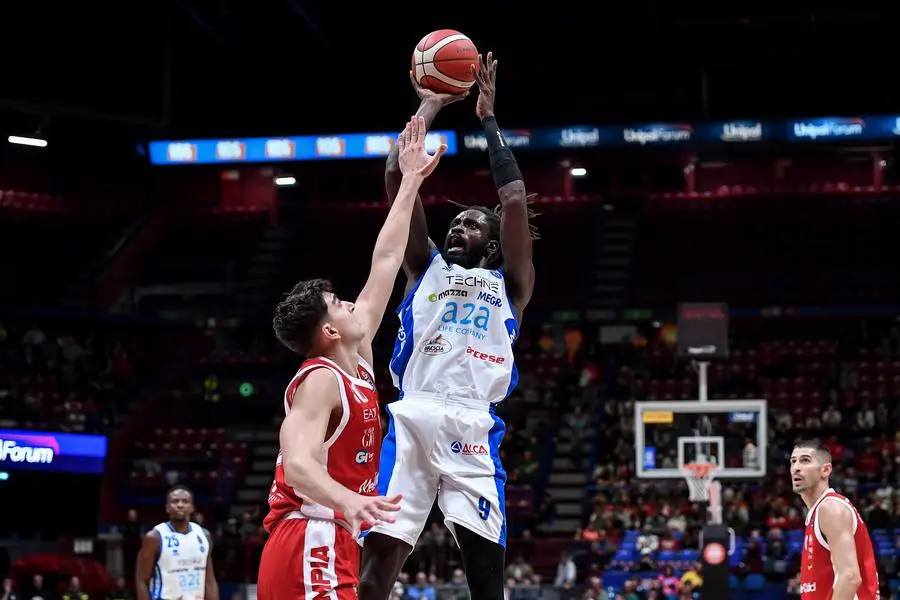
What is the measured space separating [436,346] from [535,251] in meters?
22.1

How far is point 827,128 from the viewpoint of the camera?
23359 millimetres

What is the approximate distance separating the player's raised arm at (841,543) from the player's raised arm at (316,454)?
3.35 meters

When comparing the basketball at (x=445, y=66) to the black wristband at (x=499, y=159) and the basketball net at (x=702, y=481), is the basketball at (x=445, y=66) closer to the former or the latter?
the black wristband at (x=499, y=159)

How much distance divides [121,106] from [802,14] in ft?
40.0

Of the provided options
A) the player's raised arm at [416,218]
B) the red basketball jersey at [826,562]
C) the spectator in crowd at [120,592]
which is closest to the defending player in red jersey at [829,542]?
the red basketball jersey at [826,562]

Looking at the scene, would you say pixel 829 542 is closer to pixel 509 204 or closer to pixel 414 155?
pixel 509 204

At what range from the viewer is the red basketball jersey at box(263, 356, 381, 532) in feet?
15.5

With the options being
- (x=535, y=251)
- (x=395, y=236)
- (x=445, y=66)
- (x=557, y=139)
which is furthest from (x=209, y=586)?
(x=535, y=251)

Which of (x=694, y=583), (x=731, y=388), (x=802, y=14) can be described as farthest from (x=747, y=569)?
(x=802, y=14)

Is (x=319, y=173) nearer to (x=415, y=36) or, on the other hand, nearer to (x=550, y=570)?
(x=415, y=36)

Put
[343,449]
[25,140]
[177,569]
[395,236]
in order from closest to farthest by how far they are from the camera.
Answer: [343,449]
[395,236]
[177,569]
[25,140]

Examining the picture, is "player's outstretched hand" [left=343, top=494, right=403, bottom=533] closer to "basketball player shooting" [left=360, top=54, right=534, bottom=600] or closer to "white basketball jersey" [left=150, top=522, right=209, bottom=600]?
"basketball player shooting" [left=360, top=54, right=534, bottom=600]

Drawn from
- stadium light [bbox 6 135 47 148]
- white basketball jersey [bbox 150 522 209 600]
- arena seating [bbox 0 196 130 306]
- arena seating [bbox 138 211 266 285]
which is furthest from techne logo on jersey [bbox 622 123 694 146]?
white basketball jersey [bbox 150 522 209 600]

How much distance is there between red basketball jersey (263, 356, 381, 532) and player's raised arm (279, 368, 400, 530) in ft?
0.16
